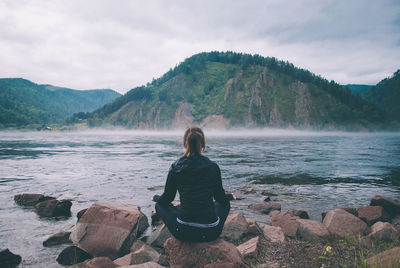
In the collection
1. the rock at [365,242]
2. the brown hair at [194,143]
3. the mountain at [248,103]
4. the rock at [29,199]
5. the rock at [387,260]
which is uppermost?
the mountain at [248,103]

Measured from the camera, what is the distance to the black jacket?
Result: 416 centimetres

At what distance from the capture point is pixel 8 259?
18.6 ft

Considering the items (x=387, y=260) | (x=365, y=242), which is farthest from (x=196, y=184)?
(x=365, y=242)

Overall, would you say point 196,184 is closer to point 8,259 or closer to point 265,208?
point 8,259

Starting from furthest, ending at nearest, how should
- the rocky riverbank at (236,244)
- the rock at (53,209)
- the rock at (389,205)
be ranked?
the rock at (53,209) → the rock at (389,205) → the rocky riverbank at (236,244)

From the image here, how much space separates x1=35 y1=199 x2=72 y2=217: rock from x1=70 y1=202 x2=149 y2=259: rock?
361 centimetres

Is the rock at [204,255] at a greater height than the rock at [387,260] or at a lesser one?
lesser

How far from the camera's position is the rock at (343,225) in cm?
681

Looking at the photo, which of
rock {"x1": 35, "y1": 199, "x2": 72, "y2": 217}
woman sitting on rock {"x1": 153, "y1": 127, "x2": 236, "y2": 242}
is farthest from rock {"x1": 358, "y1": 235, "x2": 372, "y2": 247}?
rock {"x1": 35, "y1": 199, "x2": 72, "y2": 217}

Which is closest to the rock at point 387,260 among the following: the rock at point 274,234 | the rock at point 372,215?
the rock at point 274,234

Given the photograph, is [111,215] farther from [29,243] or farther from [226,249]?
[226,249]

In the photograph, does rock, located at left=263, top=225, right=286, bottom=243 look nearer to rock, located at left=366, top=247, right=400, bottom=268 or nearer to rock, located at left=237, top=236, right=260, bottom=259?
rock, located at left=237, top=236, right=260, bottom=259

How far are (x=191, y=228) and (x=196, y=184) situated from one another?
77cm

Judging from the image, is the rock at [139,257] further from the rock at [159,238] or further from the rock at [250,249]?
the rock at [250,249]
